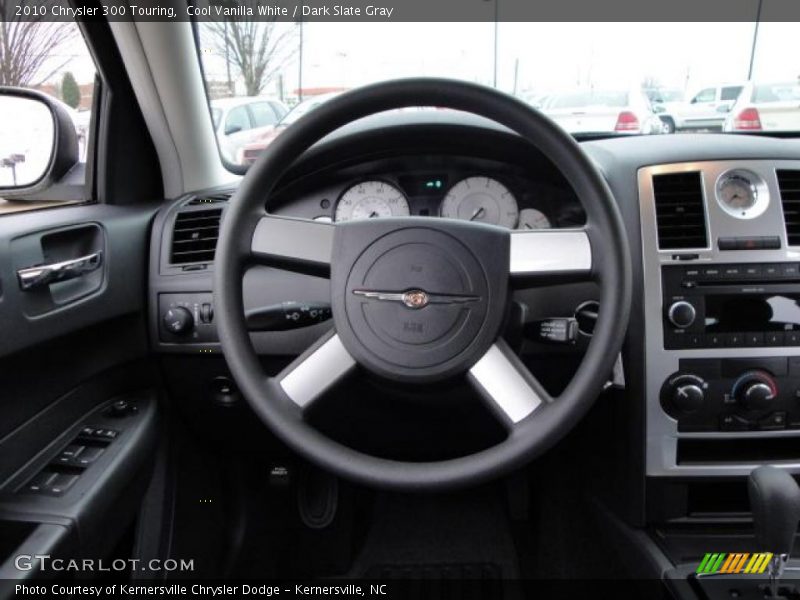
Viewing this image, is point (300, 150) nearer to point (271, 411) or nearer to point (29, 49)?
point (271, 411)

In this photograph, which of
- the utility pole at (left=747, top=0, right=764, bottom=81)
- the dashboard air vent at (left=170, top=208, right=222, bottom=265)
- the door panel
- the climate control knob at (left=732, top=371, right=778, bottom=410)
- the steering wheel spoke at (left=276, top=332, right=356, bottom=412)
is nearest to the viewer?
the steering wheel spoke at (left=276, top=332, right=356, bottom=412)

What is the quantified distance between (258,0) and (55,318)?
3.30ft

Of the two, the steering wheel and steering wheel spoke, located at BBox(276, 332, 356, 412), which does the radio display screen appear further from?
steering wheel spoke, located at BBox(276, 332, 356, 412)

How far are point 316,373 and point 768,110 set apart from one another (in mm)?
1672

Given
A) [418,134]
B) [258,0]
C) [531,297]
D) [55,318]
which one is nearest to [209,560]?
[55,318]

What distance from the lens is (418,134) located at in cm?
167

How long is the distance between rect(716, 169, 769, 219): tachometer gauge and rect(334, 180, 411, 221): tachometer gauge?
0.78 m

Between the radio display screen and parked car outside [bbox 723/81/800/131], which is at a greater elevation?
parked car outside [bbox 723/81/800/131]

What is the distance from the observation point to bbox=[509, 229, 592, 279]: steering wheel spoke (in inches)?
48.4

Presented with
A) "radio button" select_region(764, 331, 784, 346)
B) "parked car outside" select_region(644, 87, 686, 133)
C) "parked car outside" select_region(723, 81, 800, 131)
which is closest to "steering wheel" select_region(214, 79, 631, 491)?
"radio button" select_region(764, 331, 784, 346)

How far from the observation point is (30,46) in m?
1.74

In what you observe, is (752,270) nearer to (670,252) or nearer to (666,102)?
(670,252)

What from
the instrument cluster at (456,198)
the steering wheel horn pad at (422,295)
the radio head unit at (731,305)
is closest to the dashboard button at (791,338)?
the radio head unit at (731,305)

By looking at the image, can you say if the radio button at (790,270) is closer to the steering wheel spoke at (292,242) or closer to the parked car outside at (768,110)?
the parked car outside at (768,110)
